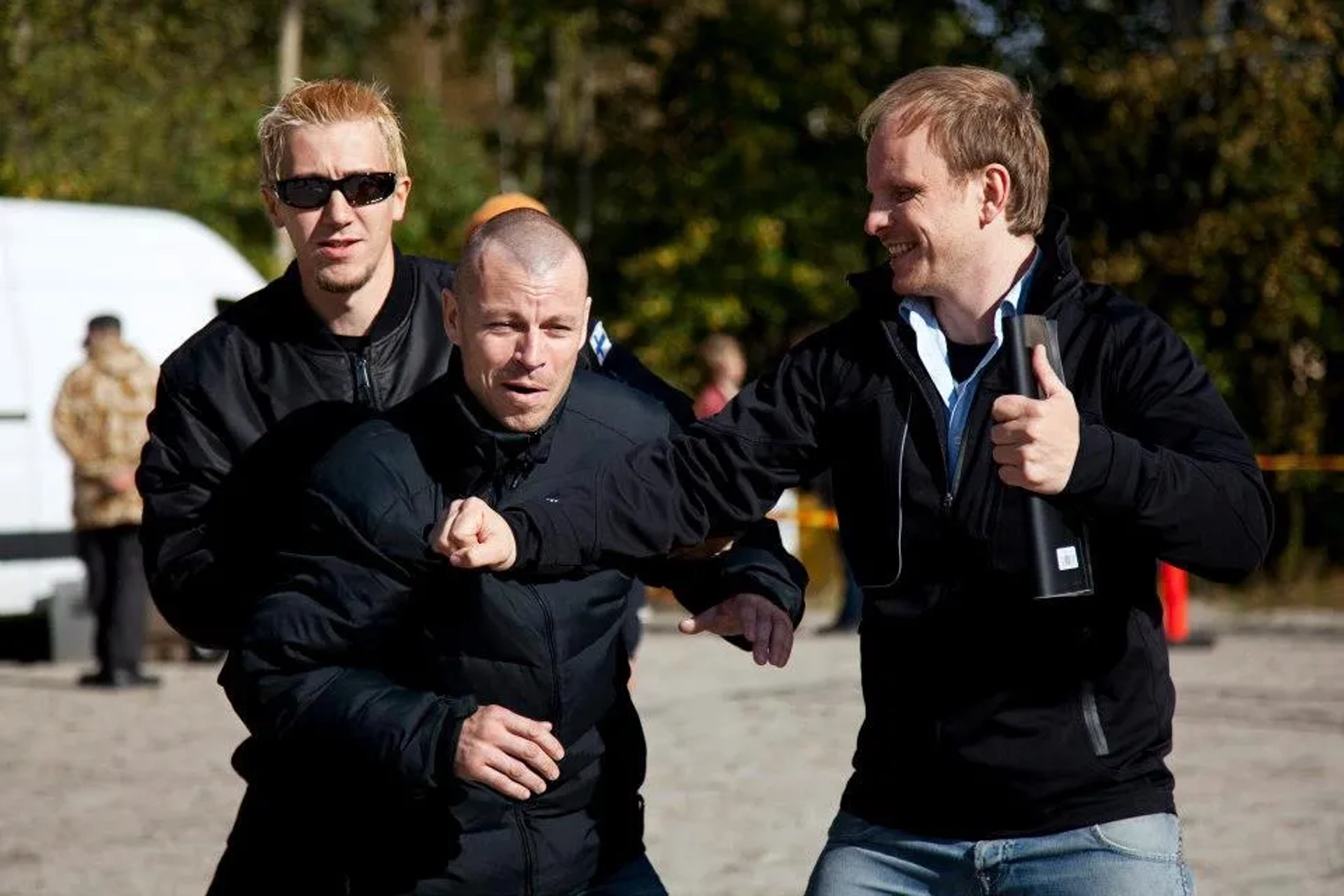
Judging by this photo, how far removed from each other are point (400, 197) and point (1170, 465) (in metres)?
1.60

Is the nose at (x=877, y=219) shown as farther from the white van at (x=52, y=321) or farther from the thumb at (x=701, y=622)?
the white van at (x=52, y=321)

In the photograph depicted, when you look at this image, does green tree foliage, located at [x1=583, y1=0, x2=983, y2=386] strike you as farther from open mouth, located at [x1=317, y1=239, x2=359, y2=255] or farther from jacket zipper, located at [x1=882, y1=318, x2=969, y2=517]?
jacket zipper, located at [x1=882, y1=318, x2=969, y2=517]

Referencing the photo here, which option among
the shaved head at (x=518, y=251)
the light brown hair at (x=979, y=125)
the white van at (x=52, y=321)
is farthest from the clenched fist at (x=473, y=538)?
the white van at (x=52, y=321)

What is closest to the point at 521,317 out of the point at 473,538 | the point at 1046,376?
the point at 473,538

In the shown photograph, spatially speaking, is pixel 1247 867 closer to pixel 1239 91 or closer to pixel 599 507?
pixel 599 507

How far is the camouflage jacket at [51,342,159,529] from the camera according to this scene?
13461 mm

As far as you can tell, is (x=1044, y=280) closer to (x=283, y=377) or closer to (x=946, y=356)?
(x=946, y=356)

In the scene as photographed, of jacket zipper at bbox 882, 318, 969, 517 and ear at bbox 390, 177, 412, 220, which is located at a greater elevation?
ear at bbox 390, 177, 412, 220

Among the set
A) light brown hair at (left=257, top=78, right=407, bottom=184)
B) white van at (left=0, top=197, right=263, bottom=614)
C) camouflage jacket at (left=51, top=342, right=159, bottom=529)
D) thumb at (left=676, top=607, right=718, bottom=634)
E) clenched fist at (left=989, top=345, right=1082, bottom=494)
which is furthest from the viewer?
white van at (left=0, top=197, right=263, bottom=614)

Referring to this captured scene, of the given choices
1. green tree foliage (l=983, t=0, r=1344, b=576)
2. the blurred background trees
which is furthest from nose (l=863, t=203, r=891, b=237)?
green tree foliage (l=983, t=0, r=1344, b=576)

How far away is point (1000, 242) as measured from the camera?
377cm

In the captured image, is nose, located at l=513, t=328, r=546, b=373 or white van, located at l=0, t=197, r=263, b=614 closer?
nose, located at l=513, t=328, r=546, b=373

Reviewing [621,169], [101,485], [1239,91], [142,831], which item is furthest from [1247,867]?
[621,169]

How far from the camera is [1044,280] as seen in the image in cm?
377
